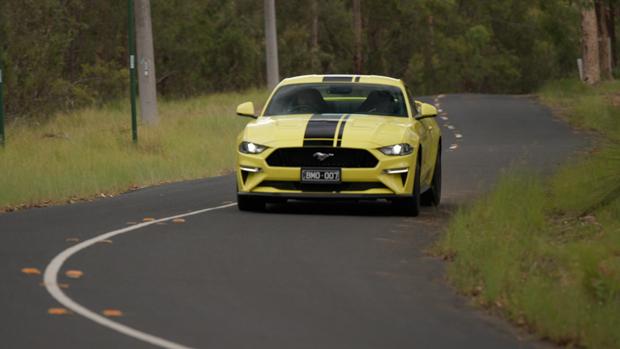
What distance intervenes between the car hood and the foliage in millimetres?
20912

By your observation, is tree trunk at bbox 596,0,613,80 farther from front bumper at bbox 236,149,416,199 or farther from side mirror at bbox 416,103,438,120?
front bumper at bbox 236,149,416,199

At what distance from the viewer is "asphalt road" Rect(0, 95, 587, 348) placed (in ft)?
31.3

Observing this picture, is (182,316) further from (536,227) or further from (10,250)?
(536,227)

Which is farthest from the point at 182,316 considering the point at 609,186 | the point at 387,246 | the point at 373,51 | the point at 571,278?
the point at 373,51

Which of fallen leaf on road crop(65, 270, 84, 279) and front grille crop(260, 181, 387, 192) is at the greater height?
fallen leaf on road crop(65, 270, 84, 279)

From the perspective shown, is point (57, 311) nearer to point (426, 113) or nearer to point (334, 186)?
point (334, 186)

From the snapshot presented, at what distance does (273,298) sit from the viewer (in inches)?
432

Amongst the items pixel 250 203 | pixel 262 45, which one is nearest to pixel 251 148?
pixel 250 203

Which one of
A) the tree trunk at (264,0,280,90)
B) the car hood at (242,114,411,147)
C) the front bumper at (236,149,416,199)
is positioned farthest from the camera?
the tree trunk at (264,0,280,90)

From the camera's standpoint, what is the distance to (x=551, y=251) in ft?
42.2

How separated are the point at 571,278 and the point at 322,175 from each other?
5.24 metres

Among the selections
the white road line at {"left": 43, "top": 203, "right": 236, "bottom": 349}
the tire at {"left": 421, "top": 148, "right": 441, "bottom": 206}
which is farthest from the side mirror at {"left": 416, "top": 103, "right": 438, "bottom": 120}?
the white road line at {"left": 43, "top": 203, "right": 236, "bottom": 349}

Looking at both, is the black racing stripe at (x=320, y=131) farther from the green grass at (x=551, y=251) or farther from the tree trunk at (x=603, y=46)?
the tree trunk at (x=603, y=46)

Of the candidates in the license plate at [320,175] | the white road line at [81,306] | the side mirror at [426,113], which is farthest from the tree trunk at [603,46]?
the white road line at [81,306]
